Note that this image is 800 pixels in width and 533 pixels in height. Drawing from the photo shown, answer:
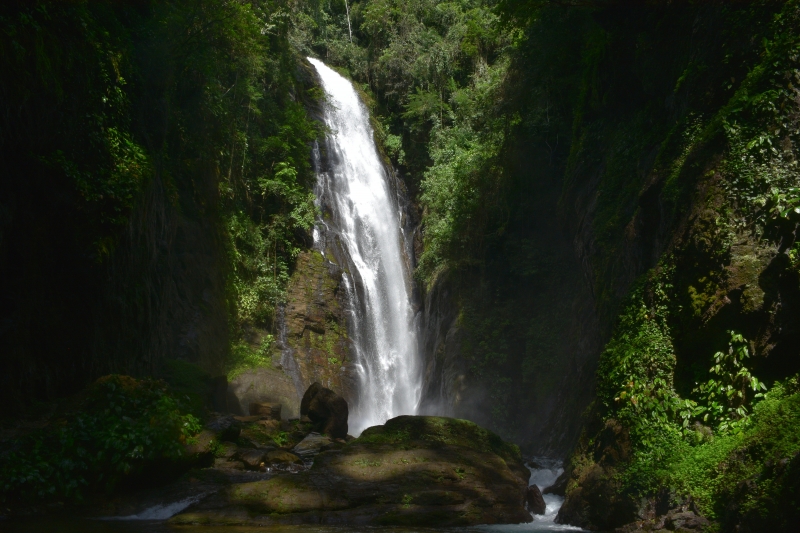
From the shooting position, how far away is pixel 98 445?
8.59 meters

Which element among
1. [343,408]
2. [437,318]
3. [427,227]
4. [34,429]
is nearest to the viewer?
[34,429]

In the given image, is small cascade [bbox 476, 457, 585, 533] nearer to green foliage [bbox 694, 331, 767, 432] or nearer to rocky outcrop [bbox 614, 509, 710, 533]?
rocky outcrop [bbox 614, 509, 710, 533]

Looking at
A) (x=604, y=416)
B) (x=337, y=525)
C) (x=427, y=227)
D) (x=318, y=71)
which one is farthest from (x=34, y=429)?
(x=318, y=71)

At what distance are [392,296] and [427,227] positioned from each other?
3.53 metres

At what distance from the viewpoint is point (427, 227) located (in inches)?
1001

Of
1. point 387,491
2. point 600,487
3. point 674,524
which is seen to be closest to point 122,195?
point 387,491

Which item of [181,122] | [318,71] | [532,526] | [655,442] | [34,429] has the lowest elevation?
[532,526]

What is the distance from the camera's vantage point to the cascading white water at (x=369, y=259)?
23781 millimetres

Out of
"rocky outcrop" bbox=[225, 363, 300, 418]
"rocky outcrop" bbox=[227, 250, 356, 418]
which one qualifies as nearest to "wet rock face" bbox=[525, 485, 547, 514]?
"rocky outcrop" bbox=[225, 363, 300, 418]

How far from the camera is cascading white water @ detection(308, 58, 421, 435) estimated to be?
936 inches

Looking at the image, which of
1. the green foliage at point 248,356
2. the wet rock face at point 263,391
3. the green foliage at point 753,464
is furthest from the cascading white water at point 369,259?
the green foliage at point 753,464

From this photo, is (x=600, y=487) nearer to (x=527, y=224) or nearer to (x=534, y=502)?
(x=534, y=502)

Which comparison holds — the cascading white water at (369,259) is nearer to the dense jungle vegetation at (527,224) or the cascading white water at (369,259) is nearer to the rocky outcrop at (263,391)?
the dense jungle vegetation at (527,224)

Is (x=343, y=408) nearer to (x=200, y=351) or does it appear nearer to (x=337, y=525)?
(x=200, y=351)
